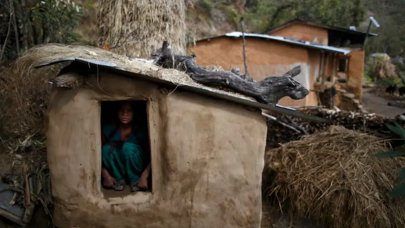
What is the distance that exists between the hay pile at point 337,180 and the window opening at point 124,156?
3.30 metres

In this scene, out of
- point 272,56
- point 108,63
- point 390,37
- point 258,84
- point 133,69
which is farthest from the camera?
point 390,37

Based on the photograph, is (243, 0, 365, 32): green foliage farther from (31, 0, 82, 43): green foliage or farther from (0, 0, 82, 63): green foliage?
(0, 0, 82, 63): green foliage

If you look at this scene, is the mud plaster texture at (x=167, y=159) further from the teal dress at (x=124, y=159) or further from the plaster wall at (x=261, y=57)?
the plaster wall at (x=261, y=57)

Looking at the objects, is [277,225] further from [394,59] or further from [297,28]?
[394,59]

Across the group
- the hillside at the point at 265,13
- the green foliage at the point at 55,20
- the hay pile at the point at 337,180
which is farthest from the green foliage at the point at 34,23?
the hillside at the point at 265,13

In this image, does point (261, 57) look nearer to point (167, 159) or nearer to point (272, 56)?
point (272, 56)

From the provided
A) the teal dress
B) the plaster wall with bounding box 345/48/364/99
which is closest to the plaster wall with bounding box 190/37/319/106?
the plaster wall with bounding box 345/48/364/99

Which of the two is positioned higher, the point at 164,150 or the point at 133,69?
the point at 133,69

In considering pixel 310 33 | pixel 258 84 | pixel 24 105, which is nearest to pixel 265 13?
pixel 310 33

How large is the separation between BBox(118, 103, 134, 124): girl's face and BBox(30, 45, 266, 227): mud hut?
17.2 inches

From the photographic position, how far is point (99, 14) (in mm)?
8977

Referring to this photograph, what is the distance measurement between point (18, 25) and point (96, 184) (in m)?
5.55

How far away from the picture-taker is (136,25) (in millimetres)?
8734

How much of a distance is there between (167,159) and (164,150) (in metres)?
0.11
